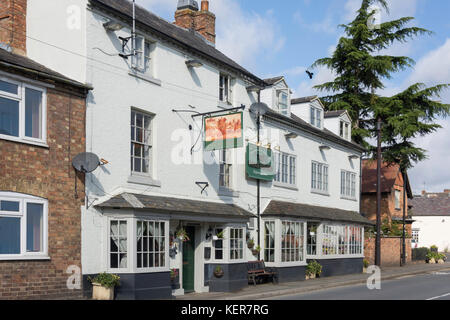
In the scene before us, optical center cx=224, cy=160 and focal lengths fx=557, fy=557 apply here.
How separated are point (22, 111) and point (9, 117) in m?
0.36

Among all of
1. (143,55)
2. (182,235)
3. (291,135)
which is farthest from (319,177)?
(143,55)

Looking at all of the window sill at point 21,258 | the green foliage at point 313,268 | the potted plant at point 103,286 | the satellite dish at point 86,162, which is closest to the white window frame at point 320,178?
the green foliage at point 313,268

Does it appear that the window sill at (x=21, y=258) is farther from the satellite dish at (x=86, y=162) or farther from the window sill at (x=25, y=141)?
the window sill at (x=25, y=141)

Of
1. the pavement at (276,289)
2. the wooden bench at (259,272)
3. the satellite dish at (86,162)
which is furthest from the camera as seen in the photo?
the wooden bench at (259,272)

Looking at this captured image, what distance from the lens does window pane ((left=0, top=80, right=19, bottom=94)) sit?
1325 cm

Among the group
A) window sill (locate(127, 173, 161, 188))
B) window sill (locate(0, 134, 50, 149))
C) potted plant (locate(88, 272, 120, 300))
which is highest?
window sill (locate(0, 134, 50, 149))

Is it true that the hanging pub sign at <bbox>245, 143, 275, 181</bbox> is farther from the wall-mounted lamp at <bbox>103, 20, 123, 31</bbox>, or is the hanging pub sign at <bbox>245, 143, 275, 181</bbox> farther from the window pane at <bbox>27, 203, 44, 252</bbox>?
the window pane at <bbox>27, 203, 44, 252</bbox>

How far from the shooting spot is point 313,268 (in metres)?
25.2

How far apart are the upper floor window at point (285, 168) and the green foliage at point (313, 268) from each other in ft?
12.2

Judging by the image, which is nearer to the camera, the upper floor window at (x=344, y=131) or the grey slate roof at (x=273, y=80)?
the grey slate roof at (x=273, y=80)

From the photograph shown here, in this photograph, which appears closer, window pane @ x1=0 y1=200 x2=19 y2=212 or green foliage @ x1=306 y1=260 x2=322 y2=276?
window pane @ x1=0 y1=200 x2=19 y2=212

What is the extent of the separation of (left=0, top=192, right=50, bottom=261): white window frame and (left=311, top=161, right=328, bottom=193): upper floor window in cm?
1642

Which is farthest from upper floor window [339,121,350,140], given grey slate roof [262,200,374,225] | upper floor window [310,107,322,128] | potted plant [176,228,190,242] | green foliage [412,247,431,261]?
potted plant [176,228,190,242]

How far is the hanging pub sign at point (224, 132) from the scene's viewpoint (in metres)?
17.5
